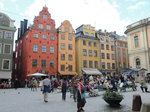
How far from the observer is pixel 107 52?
46.7m

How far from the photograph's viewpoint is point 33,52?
35.3m

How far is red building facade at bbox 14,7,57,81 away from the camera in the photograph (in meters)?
35.1

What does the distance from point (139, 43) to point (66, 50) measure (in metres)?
18.0

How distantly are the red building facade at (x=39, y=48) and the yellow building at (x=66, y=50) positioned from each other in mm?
1356

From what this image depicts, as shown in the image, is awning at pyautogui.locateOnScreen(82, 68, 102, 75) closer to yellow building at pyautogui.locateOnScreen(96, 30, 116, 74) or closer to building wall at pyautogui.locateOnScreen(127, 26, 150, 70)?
yellow building at pyautogui.locateOnScreen(96, 30, 116, 74)

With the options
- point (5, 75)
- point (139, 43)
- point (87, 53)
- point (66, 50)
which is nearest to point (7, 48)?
point (5, 75)

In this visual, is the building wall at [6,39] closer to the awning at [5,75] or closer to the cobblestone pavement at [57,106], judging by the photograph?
the awning at [5,75]

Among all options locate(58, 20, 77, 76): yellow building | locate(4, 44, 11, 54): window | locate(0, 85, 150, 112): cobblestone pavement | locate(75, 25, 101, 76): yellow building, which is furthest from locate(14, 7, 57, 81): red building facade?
locate(0, 85, 150, 112): cobblestone pavement

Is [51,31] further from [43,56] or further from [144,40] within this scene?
[144,40]

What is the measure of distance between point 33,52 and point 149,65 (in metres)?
26.0

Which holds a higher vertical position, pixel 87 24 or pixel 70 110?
pixel 87 24

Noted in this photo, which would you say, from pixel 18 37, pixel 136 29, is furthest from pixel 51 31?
pixel 136 29

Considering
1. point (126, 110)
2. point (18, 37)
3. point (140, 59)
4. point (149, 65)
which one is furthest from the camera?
point (18, 37)

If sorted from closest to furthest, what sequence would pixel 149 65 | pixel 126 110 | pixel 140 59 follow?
pixel 126 110
pixel 149 65
pixel 140 59
